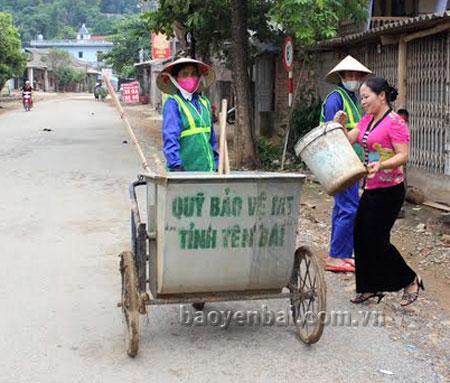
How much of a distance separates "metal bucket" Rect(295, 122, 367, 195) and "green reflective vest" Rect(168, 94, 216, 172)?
0.79 metres

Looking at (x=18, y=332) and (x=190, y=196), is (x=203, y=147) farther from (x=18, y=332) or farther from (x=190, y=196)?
(x=18, y=332)

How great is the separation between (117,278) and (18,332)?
4.57ft

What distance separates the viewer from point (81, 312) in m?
4.90

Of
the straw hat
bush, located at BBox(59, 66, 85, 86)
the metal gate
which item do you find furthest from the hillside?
the straw hat

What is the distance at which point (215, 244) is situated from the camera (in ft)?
13.0

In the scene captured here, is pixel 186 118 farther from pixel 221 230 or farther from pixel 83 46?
pixel 83 46

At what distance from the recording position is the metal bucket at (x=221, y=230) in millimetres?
3846

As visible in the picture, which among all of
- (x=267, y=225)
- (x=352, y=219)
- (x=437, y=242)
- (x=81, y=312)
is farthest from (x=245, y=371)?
(x=437, y=242)

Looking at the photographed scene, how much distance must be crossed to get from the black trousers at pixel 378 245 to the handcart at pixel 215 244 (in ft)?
2.38

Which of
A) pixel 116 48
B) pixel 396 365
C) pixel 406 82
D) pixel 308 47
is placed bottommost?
pixel 396 365

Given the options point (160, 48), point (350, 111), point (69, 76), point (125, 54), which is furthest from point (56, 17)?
point (350, 111)

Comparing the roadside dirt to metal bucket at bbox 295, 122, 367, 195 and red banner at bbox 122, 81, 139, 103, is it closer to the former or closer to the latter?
metal bucket at bbox 295, 122, 367, 195

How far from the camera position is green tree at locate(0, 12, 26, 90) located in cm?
3164

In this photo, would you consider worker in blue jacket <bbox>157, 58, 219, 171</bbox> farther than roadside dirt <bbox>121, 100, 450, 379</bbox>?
Yes
